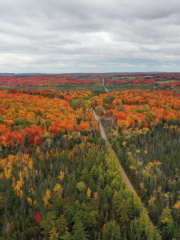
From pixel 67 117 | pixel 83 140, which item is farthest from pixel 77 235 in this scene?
pixel 67 117

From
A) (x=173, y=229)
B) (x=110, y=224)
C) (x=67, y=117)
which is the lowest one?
(x=173, y=229)

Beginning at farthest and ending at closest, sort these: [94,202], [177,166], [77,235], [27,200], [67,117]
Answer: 1. [67,117]
2. [177,166]
3. [27,200]
4. [94,202]
5. [77,235]

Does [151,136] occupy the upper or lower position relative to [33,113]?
lower

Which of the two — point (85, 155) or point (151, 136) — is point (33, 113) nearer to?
point (85, 155)

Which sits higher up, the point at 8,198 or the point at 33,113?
the point at 33,113

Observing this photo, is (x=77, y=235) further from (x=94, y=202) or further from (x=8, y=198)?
(x=8, y=198)

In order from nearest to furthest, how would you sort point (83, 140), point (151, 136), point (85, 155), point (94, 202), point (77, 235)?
point (77, 235)
point (94, 202)
point (85, 155)
point (83, 140)
point (151, 136)

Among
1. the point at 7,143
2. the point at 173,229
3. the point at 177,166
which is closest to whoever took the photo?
the point at 173,229

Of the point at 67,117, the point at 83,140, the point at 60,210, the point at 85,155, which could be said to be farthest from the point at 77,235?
the point at 67,117

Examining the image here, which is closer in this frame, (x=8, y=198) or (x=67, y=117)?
(x=8, y=198)
